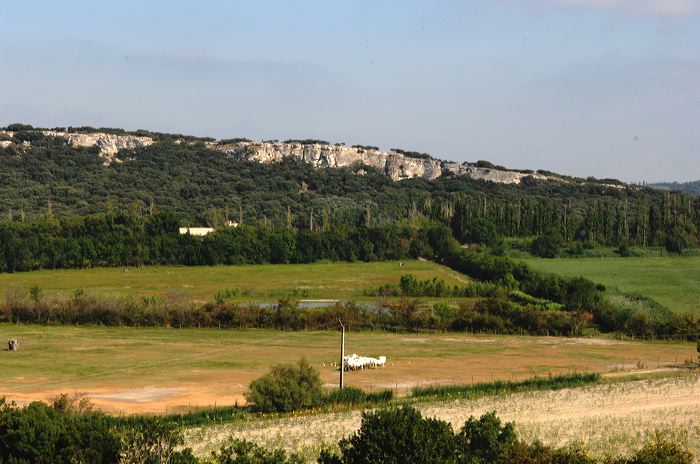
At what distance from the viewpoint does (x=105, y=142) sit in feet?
618

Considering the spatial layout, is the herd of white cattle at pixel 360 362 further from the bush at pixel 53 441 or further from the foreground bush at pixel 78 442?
the bush at pixel 53 441

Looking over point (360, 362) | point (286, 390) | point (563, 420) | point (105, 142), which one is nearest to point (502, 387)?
point (563, 420)

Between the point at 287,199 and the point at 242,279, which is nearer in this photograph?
the point at 242,279

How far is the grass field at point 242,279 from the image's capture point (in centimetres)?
7819

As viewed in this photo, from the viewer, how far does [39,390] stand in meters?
39.4

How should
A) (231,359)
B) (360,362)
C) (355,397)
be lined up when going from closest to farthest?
1. (355,397)
2. (360,362)
3. (231,359)

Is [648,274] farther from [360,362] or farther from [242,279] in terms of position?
[360,362]

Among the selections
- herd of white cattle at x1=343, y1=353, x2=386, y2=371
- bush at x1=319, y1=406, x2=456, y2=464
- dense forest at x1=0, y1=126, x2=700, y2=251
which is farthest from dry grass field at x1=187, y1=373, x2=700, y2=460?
dense forest at x1=0, y1=126, x2=700, y2=251

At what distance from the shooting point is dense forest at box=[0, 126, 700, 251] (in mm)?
125375

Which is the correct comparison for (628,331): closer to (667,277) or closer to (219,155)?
(667,277)

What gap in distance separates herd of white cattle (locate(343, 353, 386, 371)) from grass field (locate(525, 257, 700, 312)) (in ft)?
94.3

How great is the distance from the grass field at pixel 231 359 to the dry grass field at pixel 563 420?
543 centimetres

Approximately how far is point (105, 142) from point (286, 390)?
162 meters

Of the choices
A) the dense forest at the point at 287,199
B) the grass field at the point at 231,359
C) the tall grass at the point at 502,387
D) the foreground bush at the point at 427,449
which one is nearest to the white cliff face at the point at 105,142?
the dense forest at the point at 287,199
